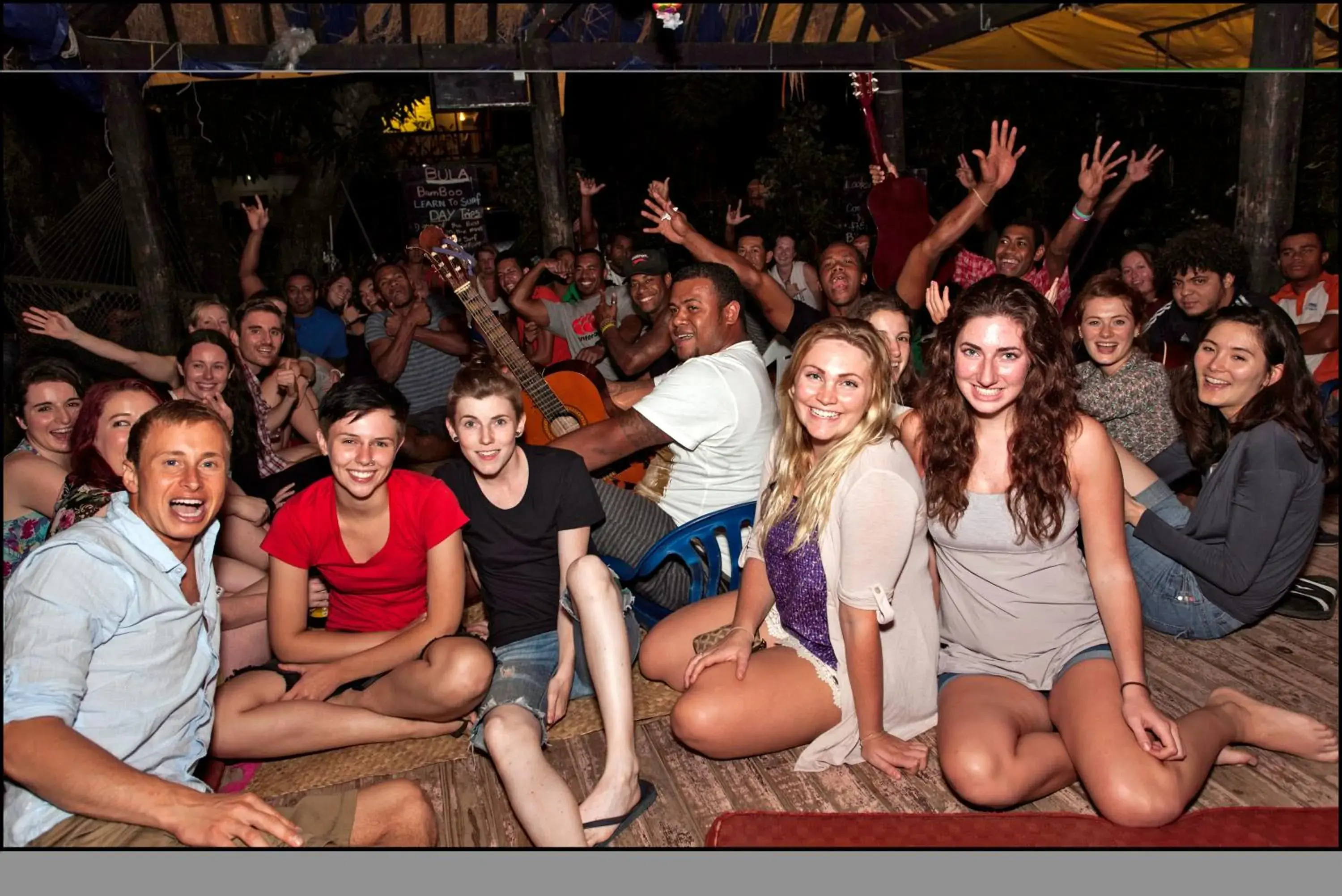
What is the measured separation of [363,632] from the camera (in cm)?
332

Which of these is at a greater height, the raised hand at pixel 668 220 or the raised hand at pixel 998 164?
the raised hand at pixel 998 164

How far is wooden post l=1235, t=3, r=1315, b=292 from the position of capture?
536cm

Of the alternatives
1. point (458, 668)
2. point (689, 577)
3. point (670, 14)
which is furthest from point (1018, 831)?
point (670, 14)

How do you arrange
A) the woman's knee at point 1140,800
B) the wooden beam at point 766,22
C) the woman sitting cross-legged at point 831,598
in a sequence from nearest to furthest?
the woman's knee at point 1140,800, the woman sitting cross-legged at point 831,598, the wooden beam at point 766,22

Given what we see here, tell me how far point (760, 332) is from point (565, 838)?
4.37m

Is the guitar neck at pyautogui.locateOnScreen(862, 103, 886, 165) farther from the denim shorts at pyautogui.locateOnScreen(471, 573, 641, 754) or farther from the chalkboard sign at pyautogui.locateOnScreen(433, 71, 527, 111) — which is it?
the denim shorts at pyautogui.locateOnScreen(471, 573, 641, 754)

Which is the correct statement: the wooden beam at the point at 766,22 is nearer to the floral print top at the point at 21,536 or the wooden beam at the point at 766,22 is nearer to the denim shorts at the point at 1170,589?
the denim shorts at the point at 1170,589

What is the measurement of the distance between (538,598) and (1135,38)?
5944mm

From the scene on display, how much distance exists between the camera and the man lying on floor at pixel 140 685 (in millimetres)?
2029

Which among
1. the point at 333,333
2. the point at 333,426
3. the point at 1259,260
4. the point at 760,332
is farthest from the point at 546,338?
the point at 1259,260

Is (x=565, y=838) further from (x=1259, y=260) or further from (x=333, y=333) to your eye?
(x=333, y=333)

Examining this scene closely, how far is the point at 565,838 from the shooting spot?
101 inches

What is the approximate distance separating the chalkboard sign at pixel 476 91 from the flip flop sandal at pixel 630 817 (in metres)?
4.73

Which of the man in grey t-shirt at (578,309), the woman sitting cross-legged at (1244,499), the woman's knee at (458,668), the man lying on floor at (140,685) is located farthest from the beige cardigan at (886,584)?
the man in grey t-shirt at (578,309)
